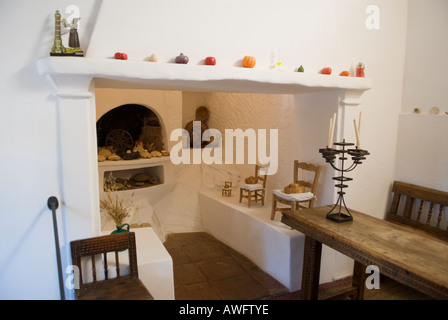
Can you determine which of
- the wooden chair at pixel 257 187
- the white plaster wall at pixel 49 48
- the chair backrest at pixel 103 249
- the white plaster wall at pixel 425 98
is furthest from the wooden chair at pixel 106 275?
the white plaster wall at pixel 425 98

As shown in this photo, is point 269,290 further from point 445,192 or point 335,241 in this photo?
point 445,192

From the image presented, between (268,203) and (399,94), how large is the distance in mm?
1814

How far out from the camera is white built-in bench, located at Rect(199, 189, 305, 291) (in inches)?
114

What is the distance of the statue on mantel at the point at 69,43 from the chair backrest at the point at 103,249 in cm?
108

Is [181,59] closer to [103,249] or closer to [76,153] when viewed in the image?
[76,153]

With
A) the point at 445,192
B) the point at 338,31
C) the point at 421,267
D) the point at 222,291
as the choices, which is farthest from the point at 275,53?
the point at 222,291

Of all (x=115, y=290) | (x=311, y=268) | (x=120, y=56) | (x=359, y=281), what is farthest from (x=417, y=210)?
(x=120, y=56)

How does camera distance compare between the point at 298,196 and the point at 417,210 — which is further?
the point at 417,210

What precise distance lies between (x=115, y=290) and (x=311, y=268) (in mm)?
1333

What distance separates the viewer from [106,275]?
78.0 inches

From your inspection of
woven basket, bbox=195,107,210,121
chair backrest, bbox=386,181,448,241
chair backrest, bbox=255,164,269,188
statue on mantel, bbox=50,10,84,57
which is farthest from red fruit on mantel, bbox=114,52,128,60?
woven basket, bbox=195,107,210,121

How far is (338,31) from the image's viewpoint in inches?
104

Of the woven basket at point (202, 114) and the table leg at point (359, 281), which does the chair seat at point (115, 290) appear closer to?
the table leg at point (359, 281)

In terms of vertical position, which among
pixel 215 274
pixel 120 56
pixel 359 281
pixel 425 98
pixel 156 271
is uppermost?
pixel 120 56
